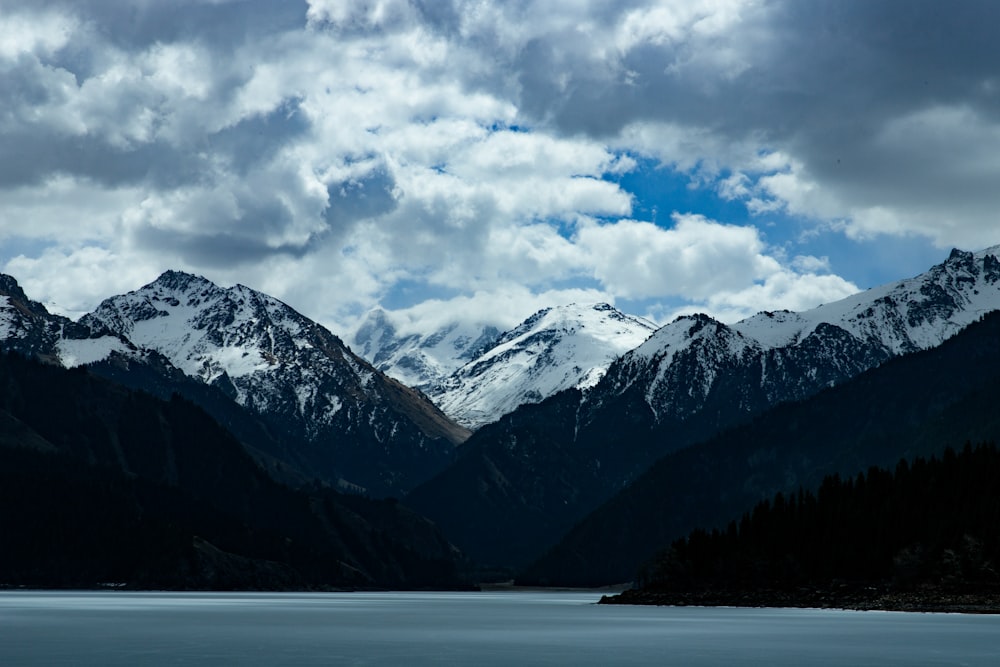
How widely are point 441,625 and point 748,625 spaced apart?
38456 mm

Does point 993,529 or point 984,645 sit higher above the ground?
point 993,529

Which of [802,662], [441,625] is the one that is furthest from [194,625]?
[802,662]

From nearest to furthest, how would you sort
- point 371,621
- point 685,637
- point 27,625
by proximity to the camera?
point 685,637 → point 27,625 → point 371,621

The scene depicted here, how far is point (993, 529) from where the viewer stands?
191 m

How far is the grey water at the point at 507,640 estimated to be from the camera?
3885 inches

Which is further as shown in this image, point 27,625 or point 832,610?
point 832,610

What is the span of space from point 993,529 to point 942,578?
32.4 ft

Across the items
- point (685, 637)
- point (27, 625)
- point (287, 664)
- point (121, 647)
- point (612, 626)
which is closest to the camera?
point (287, 664)

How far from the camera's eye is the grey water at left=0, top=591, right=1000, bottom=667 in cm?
9869

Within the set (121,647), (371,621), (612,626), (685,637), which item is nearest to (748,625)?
(612,626)

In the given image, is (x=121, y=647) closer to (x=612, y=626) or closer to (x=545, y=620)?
(x=612, y=626)

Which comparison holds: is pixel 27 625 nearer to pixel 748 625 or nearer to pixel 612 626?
pixel 612 626

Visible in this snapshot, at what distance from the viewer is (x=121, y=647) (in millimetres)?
110188

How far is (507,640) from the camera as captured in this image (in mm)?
130500
